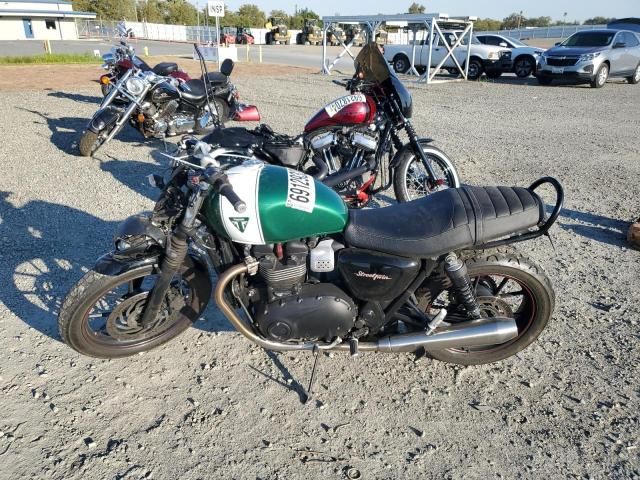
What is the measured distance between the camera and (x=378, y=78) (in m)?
4.55

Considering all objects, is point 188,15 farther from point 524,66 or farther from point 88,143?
point 88,143

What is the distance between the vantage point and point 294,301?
2.48 meters

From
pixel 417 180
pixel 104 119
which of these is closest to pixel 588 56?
pixel 417 180

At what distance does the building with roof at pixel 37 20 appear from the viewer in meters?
49.3

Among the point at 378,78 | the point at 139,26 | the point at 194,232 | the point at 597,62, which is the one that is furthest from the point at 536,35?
the point at 194,232

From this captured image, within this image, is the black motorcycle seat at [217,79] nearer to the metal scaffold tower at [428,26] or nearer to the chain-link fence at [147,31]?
the metal scaffold tower at [428,26]

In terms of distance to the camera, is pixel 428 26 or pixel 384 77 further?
pixel 428 26

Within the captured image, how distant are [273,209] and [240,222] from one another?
17 cm

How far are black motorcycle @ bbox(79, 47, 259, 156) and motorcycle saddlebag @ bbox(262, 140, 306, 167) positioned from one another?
2.67 metres

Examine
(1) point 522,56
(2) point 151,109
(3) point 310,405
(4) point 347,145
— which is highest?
(1) point 522,56

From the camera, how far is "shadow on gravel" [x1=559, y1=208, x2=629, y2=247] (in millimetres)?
4500

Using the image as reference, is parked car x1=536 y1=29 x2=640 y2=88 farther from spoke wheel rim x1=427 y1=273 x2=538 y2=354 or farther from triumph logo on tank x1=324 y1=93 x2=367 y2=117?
spoke wheel rim x1=427 y1=273 x2=538 y2=354

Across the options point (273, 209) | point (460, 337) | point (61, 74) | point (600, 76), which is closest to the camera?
point (273, 209)

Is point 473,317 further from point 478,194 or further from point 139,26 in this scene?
point 139,26
